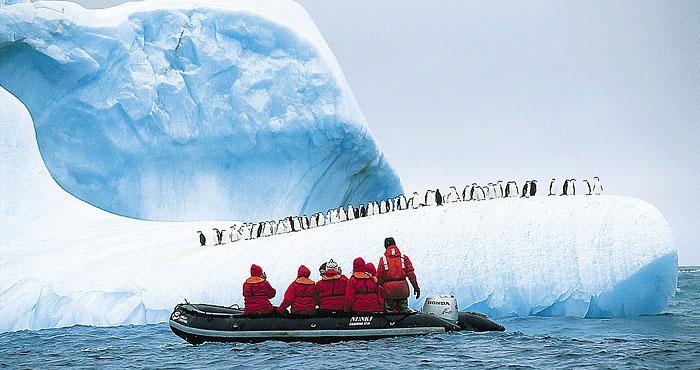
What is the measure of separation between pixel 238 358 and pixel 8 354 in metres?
3.61

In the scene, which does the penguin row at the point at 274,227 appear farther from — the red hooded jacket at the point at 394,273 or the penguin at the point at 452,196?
the red hooded jacket at the point at 394,273

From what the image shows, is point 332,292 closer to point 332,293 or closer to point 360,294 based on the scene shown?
point 332,293

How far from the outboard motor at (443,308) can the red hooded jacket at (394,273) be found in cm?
52

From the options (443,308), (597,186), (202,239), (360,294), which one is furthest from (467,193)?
(360,294)

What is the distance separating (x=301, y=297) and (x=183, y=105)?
46.9 ft

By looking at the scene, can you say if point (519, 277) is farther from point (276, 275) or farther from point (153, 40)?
point (153, 40)

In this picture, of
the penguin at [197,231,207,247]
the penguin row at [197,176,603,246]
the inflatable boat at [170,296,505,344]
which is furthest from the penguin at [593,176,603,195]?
the penguin at [197,231,207,247]

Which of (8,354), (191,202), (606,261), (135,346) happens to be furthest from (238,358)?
(191,202)

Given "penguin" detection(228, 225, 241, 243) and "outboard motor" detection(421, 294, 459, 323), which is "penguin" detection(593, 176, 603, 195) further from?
"penguin" detection(228, 225, 241, 243)

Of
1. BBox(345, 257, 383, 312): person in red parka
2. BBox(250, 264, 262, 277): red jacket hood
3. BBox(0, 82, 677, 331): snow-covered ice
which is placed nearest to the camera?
BBox(345, 257, 383, 312): person in red parka

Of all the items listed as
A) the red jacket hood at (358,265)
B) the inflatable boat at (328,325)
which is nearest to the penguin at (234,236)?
the inflatable boat at (328,325)

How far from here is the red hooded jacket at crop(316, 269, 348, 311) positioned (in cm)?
971

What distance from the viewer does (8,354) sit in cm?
1048

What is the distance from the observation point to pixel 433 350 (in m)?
8.70
